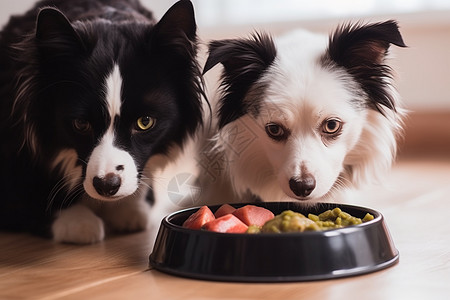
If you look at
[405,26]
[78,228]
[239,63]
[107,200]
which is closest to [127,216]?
[78,228]

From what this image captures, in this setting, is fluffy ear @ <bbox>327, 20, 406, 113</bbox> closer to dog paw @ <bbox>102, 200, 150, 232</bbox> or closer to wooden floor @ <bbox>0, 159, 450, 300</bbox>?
wooden floor @ <bbox>0, 159, 450, 300</bbox>

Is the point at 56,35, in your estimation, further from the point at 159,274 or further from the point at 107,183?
the point at 159,274

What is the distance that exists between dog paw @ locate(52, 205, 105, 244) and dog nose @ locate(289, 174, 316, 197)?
0.63 metres

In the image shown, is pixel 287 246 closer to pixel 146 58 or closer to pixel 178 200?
pixel 146 58

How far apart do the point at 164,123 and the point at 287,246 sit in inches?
27.4

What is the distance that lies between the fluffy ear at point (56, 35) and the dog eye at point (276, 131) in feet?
1.88

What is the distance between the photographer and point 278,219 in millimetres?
1607

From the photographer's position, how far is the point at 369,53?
2053 mm

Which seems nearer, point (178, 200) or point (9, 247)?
point (9, 247)

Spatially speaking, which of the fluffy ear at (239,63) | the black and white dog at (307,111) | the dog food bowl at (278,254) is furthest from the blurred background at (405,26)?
the dog food bowl at (278,254)

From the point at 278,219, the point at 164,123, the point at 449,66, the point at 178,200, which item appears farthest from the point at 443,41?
the point at 278,219

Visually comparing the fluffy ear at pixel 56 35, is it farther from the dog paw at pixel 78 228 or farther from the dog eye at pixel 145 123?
the dog paw at pixel 78 228

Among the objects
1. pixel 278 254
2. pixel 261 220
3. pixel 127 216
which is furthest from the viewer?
pixel 127 216

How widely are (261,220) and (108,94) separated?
536 mm
